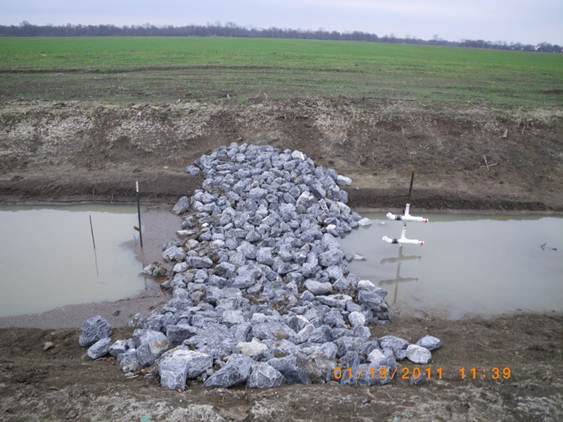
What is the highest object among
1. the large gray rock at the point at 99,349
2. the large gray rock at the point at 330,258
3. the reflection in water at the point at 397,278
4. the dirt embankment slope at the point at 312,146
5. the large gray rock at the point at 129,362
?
the dirt embankment slope at the point at 312,146

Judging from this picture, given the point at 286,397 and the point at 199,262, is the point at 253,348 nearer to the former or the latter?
the point at 286,397

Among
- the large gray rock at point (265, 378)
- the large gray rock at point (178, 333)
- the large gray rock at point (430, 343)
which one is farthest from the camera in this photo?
the large gray rock at point (430, 343)

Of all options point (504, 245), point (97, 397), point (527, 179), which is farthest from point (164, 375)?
point (527, 179)

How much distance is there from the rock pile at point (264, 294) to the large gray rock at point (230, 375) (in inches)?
0.5

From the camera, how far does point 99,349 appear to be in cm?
620

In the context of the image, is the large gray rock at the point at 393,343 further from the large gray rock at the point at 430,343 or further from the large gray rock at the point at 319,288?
the large gray rock at the point at 319,288

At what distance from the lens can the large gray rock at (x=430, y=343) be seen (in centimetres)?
636

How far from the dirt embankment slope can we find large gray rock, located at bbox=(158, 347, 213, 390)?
762cm

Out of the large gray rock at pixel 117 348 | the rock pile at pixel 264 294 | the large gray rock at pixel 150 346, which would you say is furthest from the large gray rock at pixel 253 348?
the large gray rock at pixel 117 348

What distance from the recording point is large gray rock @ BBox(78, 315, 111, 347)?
650cm

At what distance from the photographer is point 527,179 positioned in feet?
45.6

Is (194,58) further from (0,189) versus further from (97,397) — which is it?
(97,397)

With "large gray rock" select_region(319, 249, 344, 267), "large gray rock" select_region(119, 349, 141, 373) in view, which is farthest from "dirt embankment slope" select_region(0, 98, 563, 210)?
"large gray rock" select_region(119, 349, 141, 373)

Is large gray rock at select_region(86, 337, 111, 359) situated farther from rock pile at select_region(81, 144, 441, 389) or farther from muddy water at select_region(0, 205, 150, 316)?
muddy water at select_region(0, 205, 150, 316)
